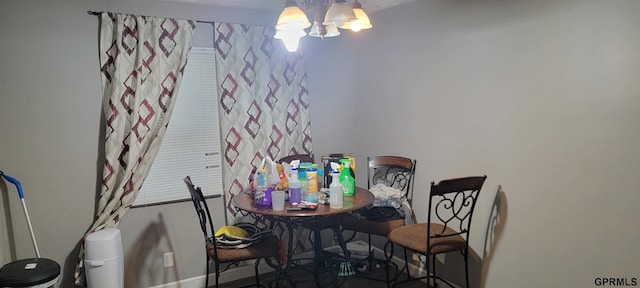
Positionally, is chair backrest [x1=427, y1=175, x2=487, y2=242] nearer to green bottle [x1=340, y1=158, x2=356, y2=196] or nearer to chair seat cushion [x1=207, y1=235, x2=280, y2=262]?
green bottle [x1=340, y1=158, x2=356, y2=196]

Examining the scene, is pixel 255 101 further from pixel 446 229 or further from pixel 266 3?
pixel 446 229

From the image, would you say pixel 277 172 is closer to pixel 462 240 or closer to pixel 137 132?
pixel 137 132

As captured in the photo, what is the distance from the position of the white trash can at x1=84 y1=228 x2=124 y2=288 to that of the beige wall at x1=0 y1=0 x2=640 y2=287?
267 mm

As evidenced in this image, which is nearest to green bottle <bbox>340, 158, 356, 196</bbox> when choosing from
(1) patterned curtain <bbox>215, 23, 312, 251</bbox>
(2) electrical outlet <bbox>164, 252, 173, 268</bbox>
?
(1) patterned curtain <bbox>215, 23, 312, 251</bbox>

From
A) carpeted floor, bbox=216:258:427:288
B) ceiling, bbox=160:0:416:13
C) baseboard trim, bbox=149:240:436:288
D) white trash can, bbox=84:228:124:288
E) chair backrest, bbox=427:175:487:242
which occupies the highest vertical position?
ceiling, bbox=160:0:416:13

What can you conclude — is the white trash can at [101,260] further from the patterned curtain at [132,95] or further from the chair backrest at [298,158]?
the chair backrest at [298,158]

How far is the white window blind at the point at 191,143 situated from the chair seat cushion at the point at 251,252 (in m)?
0.70

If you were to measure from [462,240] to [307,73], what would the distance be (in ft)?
6.27

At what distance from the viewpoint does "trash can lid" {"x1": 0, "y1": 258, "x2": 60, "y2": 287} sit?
2125mm

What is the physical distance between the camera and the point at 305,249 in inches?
139

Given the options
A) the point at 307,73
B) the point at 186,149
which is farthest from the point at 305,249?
the point at 307,73

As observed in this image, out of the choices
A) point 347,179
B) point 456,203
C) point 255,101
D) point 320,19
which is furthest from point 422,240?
point 255,101

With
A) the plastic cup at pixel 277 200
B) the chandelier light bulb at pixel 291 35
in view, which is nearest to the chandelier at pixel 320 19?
the chandelier light bulb at pixel 291 35

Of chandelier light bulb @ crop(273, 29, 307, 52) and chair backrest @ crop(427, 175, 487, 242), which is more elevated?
chandelier light bulb @ crop(273, 29, 307, 52)
